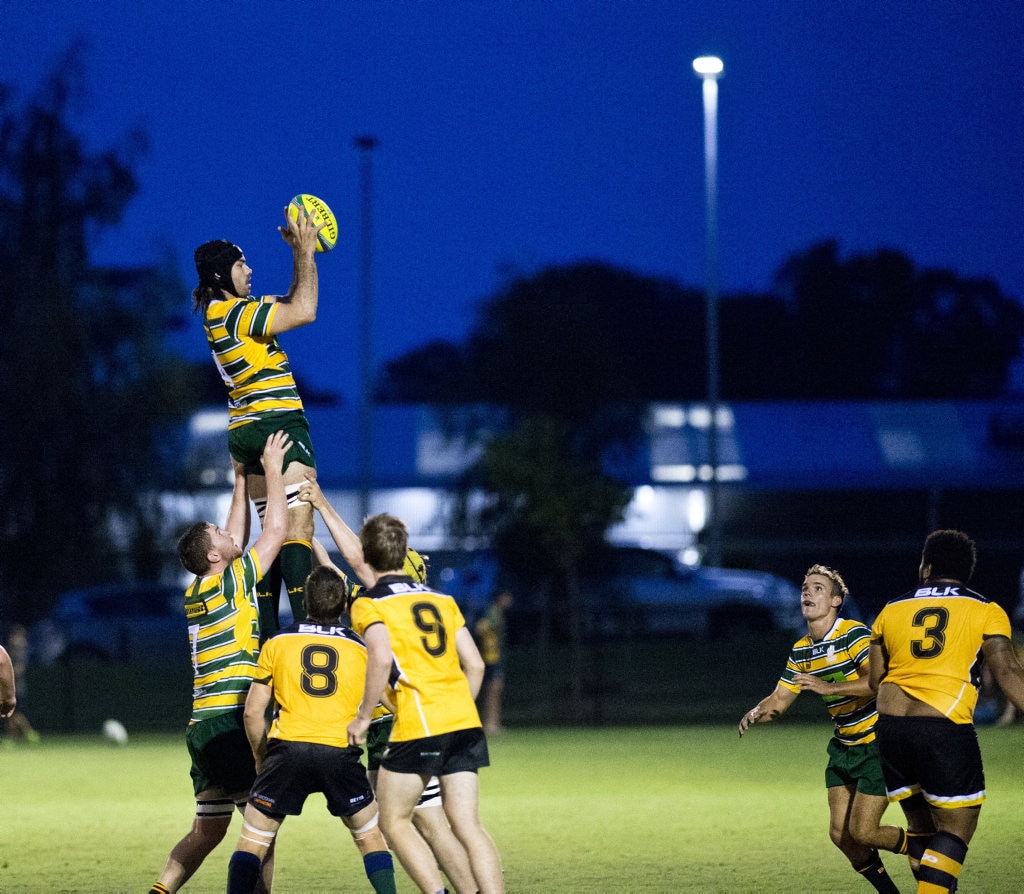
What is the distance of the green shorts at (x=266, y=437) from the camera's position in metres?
8.48

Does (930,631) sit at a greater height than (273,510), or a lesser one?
lesser

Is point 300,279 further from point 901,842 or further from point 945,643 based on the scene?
point 901,842

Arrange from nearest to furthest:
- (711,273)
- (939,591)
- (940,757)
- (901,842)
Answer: (940,757) < (939,591) < (901,842) < (711,273)

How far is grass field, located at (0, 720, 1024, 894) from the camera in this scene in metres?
10.5

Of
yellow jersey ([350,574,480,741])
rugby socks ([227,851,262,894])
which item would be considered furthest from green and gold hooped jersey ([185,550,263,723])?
yellow jersey ([350,574,480,741])

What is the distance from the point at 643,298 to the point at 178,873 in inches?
1707

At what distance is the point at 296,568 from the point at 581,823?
5790 mm

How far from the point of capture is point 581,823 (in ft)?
44.0

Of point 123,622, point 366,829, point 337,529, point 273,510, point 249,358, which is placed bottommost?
point 123,622

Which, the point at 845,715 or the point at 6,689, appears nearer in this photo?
the point at 6,689

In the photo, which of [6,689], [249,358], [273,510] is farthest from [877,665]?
[6,689]

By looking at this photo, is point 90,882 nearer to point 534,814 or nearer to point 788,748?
point 534,814

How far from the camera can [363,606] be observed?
7328mm

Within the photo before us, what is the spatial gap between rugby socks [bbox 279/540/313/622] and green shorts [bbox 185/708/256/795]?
676mm
